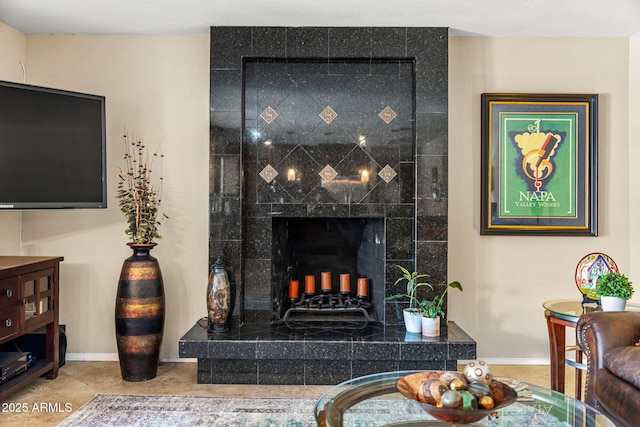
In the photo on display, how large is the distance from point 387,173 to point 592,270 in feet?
4.85

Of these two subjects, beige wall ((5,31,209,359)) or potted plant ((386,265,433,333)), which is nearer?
potted plant ((386,265,433,333))

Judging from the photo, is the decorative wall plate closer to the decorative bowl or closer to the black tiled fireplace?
the black tiled fireplace

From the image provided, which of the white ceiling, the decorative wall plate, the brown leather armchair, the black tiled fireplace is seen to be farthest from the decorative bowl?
the white ceiling

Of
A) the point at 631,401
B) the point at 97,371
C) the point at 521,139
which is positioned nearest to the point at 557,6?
the point at 521,139

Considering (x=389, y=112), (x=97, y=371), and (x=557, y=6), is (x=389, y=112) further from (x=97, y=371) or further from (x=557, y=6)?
(x=97, y=371)

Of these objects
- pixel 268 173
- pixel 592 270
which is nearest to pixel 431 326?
pixel 592 270

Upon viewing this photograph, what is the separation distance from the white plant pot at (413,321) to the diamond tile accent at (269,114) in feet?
5.49

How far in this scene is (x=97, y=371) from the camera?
359 cm

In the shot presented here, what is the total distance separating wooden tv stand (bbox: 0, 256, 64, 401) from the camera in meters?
2.91

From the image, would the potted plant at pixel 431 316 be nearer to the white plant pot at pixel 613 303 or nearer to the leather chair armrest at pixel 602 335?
the white plant pot at pixel 613 303

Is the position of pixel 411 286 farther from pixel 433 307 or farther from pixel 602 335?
pixel 602 335

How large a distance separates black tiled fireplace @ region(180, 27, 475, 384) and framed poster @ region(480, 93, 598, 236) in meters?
0.47

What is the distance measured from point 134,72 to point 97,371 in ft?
7.30

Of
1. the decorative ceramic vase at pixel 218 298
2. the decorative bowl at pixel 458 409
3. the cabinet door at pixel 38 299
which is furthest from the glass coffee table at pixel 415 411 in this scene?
the cabinet door at pixel 38 299
